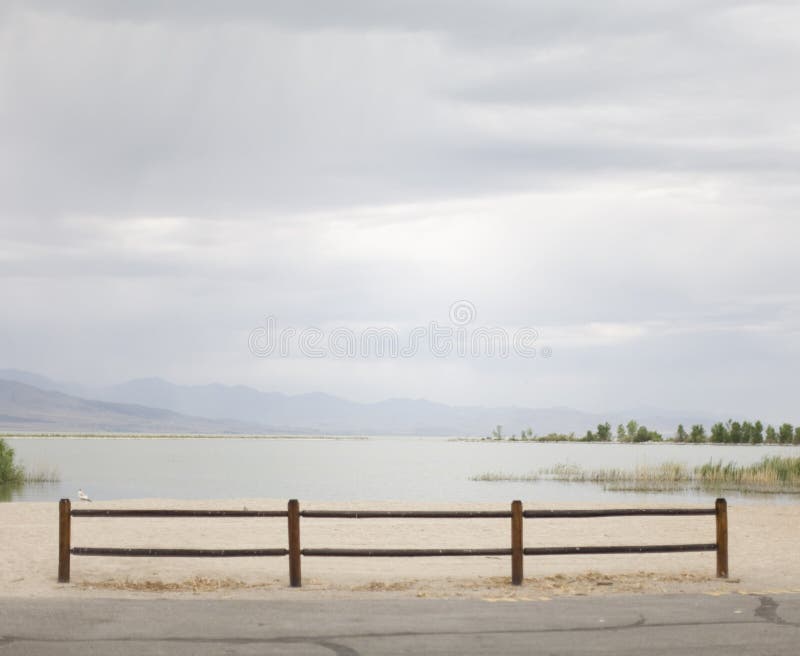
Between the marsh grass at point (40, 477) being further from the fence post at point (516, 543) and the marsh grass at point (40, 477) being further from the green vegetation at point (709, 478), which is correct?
the fence post at point (516, 543)

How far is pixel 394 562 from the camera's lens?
22.2 metres

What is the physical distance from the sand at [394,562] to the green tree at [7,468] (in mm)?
16531

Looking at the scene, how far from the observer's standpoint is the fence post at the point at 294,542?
15.8 meters

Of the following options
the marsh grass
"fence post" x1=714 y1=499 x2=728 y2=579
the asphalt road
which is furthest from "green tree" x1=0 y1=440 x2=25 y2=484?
"fence post" x1=714 y1=499 x2=728 y2=579

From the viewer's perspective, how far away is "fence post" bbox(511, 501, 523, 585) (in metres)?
16.0

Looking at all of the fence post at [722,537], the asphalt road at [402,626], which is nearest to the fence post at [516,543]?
the asphalt road at [402,626]

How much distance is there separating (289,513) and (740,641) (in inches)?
Result: 270

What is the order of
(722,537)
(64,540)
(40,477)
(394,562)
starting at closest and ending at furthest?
1. (64,540)
2. (722,537)
3. (394,562)
4. (40,477)

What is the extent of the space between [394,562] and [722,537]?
741 centimetres

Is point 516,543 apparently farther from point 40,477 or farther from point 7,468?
point 40,477

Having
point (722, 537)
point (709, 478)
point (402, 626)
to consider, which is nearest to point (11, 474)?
point (709, 478)

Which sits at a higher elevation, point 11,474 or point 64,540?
point 64,540

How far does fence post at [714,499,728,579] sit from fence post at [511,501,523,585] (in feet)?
10.2

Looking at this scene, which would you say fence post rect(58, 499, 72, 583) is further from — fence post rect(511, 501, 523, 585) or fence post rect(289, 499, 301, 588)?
fence post rect(511, 501, 523, 585)
